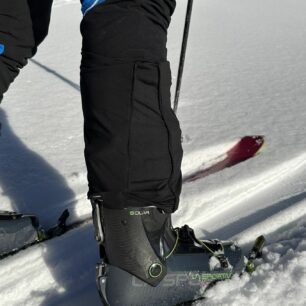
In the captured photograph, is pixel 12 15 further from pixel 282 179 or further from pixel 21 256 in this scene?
pixel 282 179

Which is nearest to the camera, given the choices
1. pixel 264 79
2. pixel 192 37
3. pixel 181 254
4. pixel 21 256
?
pixel 181 254

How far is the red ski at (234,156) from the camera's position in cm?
219

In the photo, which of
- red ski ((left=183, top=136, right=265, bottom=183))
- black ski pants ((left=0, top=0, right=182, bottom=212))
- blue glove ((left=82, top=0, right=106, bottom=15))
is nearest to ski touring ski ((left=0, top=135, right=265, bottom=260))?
red ski ((left=183, top=136, right=265, bottom=183))

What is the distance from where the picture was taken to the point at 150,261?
1.24 m

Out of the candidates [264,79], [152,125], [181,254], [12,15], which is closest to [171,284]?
[181,254]

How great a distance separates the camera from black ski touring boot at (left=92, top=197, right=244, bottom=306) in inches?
47.1

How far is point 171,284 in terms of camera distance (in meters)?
1.32

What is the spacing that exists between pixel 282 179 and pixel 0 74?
1.34 m

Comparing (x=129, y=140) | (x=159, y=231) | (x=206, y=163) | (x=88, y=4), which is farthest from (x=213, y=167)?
(x=88, y=4)

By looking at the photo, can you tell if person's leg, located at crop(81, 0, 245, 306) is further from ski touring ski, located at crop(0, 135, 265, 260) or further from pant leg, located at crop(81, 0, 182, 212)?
ski touring ski, located at crop(0, 135, 265, 260)

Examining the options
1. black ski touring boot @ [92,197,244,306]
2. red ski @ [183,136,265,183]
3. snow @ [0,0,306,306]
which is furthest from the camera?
red ski @ [183,136,265,183]

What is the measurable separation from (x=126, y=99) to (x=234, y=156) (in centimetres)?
133

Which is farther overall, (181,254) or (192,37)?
(192,37)

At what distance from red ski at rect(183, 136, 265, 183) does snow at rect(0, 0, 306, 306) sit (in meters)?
0.05
